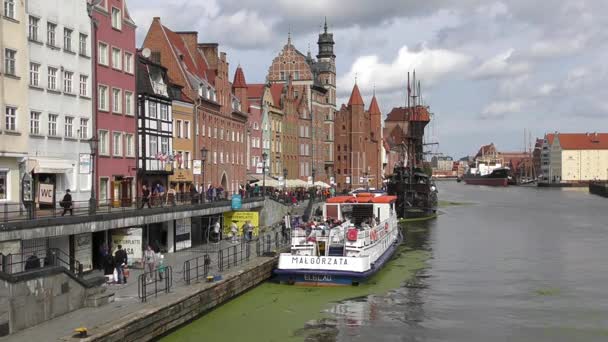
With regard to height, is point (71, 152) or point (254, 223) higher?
point (71, 152)

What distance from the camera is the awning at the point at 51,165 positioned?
36688 mm

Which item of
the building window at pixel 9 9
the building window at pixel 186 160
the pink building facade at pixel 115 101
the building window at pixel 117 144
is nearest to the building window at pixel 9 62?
the building window at pixel 9 9

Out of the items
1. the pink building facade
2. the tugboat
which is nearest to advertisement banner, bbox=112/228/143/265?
the pink building facade

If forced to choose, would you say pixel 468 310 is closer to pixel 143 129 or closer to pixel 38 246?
pixel 38 246

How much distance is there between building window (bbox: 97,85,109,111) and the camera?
143 ft

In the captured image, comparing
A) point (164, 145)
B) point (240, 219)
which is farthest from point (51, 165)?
point (164, 145)

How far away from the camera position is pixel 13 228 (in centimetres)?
2578

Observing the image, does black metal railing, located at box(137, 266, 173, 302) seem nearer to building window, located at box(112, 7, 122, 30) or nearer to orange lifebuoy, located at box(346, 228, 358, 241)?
orange lifebuoy, located at box(346, 228, 358, 241)

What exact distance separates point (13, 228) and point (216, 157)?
4394 centimetres

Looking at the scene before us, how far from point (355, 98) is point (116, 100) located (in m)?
106

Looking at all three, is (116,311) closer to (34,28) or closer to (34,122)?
(34,122)

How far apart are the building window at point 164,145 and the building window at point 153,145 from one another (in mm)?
1087

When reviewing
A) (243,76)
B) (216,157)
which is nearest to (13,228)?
(216,157)

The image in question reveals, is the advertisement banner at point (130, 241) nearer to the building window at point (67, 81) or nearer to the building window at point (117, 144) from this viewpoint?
the building window at point (67, 81)
